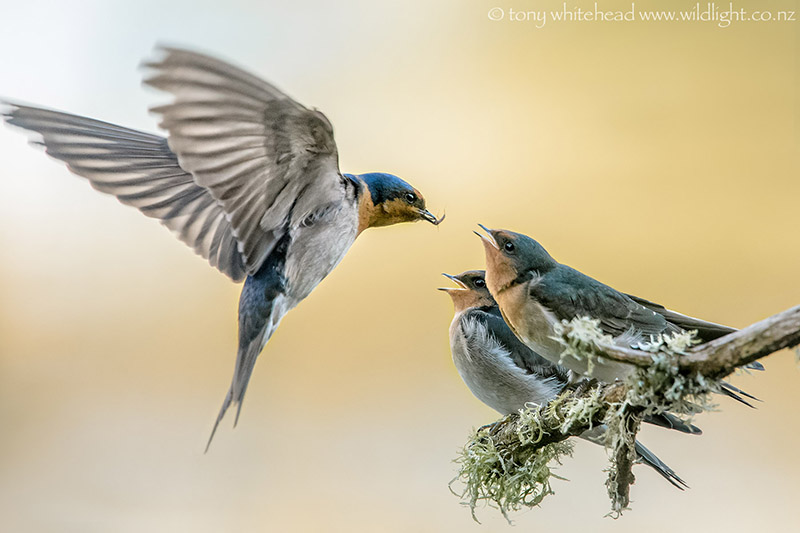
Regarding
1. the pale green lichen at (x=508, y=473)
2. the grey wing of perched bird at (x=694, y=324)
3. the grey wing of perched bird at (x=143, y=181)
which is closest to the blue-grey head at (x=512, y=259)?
the grey wing of perched bird at (x=694, y=324)

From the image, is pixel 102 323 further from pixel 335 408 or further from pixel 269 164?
pixel 269 164

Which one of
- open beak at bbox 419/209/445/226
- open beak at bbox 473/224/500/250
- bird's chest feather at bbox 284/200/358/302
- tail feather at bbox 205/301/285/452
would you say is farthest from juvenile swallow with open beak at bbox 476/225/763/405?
tail feather at bbox 205/301/285/452

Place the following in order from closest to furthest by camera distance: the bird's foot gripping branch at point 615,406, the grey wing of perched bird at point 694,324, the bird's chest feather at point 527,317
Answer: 1. the bird's foot gripping branch at point 615,406
2. the grey wing of perched bird at point 694,324
3. the bird's chest feather at point 527,317

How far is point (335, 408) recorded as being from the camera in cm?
593

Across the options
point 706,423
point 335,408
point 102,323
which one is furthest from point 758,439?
point 102,323

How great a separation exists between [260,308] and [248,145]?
586 mm

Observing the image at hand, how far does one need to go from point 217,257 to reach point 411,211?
630 millimetres

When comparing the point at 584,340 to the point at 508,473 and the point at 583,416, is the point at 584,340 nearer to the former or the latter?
the point at 583,416

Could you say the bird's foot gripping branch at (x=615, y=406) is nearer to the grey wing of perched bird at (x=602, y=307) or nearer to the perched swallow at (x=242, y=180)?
the grey wing of perched bird at (x=602, y=307)

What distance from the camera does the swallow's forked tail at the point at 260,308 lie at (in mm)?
2355

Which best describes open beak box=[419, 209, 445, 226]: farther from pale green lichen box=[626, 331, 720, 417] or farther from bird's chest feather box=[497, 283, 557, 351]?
pale green lichen box=[626, 331, 720, 417]

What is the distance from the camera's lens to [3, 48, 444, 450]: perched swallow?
6.18 feet

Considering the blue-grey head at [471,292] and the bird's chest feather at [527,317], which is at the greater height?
the bird's chest feather at [527,317]

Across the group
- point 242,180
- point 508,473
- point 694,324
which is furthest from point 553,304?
point 242,180
